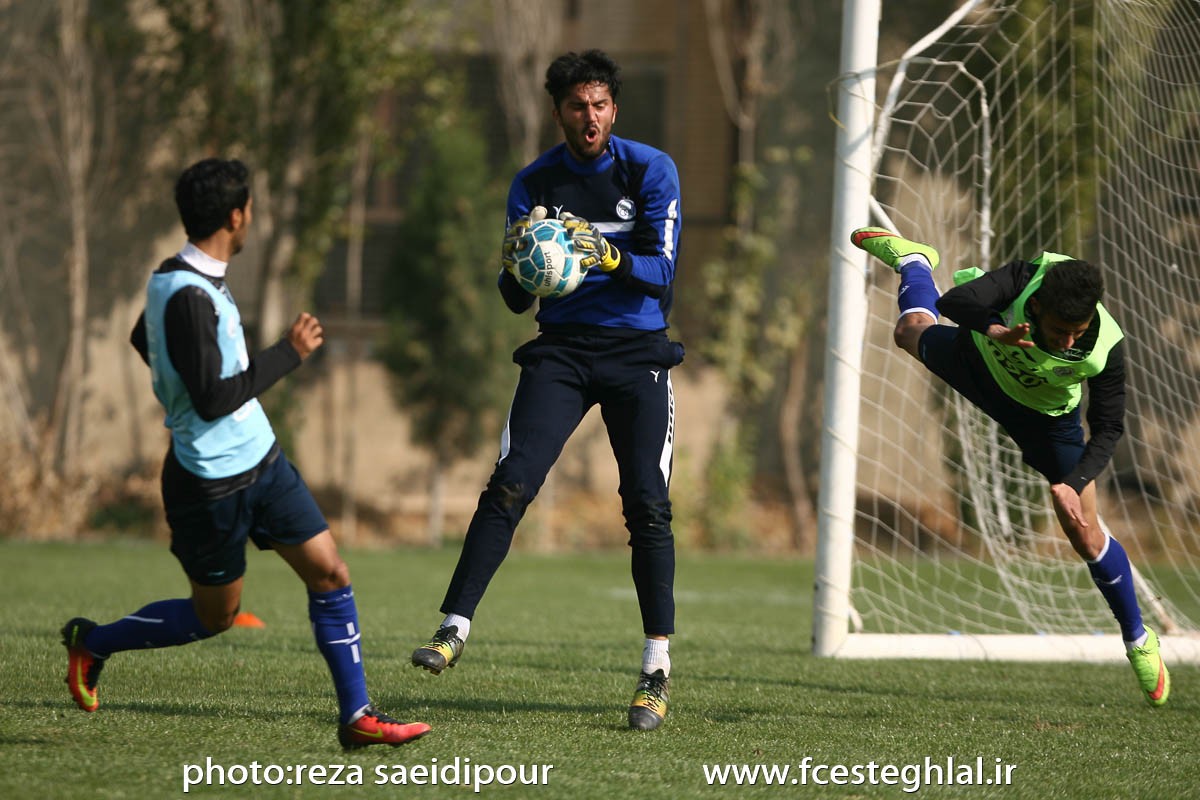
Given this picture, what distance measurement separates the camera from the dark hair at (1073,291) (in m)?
4.64

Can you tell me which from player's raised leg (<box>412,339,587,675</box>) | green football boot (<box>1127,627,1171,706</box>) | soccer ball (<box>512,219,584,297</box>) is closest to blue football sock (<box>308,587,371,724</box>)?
player's raised leg (<box>412,339,587,675</box>)

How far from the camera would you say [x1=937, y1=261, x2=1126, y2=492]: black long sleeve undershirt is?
16.3 feet

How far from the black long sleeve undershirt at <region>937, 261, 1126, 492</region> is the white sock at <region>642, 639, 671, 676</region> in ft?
5.49

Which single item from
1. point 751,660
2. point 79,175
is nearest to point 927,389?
point 751,660

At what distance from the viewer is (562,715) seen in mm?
4844

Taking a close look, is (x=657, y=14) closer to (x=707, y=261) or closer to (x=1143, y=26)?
(x=707, y=261)

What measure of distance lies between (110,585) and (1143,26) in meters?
7.77

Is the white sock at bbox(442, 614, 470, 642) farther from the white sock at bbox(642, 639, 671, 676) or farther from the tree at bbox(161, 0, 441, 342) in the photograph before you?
the tree at bbox(161, 0, 441, 342)

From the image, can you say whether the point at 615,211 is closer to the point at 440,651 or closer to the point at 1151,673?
the point at 440,651

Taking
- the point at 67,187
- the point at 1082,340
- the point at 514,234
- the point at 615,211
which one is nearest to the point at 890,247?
the point at 1082,340

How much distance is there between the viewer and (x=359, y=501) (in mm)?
15727

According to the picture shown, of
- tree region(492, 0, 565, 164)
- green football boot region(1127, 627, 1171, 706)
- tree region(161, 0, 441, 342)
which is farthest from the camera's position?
tree region(492, 0, 565, 164)

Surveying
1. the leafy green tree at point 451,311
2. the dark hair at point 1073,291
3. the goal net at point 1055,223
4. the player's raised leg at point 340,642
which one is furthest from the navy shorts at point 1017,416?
the leafy green tree at point 451,311

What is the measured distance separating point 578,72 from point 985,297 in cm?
174
